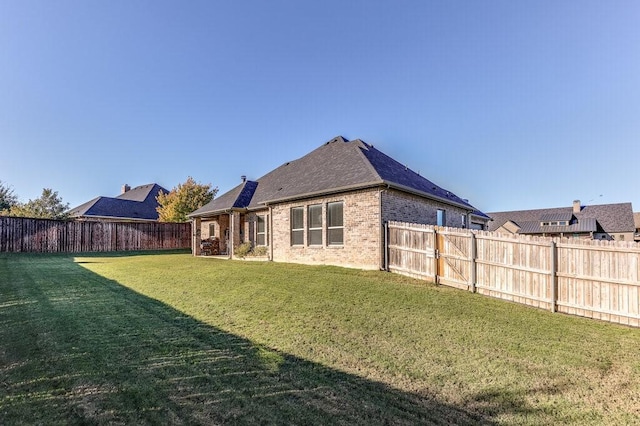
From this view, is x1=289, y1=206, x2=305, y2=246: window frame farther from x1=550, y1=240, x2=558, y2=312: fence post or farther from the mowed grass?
x1=550, y1=240, x2=558, y2=312: fence post

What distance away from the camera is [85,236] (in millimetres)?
21703

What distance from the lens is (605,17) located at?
9484 millimetres

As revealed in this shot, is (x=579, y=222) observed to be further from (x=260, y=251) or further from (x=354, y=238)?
(x=260, y=251)

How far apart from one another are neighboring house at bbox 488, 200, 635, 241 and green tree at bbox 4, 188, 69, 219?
56.1m

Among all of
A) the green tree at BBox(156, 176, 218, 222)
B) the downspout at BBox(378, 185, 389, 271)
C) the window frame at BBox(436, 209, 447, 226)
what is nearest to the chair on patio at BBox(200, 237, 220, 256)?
the green tree at BBox(156, 176, 218, 222)

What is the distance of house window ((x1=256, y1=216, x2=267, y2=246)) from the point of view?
16.6 metres

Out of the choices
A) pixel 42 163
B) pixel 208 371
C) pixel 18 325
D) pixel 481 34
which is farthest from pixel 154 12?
pixel 42 163

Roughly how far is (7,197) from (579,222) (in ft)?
230

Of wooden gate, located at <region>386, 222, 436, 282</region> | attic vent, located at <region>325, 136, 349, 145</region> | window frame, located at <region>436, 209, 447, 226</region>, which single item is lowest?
wooden gate, located at <region>386, 222, 436, 282</region>

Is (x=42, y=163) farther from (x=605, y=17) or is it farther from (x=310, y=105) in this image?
(x=605, y=17)

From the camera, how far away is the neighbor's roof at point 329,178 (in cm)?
1181

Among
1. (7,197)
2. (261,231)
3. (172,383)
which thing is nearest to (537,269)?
(172,383)

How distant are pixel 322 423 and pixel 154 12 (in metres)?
14.2

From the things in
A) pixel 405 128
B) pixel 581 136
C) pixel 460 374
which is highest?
pixel 405 128
